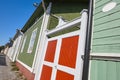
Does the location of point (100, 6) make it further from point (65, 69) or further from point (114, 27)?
point (65, 69)

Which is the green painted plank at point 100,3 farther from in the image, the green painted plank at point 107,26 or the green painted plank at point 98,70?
the green painted plank at point 98,70

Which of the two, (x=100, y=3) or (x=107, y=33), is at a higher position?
(x=100, y=3)

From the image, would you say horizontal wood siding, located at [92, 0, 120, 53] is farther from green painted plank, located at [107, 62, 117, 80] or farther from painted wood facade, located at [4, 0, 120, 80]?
green painted plank, located at [107, 62, 117, 80]

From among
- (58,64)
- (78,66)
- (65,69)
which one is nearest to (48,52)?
(58,64)

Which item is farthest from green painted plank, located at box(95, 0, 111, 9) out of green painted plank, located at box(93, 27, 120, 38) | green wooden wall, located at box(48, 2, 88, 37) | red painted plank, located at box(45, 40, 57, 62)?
green wooden wall, located at box(48, 2, 88, 37)

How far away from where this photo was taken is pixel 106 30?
2359mm

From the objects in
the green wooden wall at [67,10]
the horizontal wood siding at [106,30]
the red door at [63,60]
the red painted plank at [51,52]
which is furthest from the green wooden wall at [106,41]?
the green wooden wall at [67,10]

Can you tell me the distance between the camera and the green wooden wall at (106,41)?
2035mm

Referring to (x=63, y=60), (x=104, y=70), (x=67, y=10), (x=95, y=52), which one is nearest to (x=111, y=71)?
(x=104, y=70)

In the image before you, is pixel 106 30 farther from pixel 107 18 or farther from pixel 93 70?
pixel 93 70

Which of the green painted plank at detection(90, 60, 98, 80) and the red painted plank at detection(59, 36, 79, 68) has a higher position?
the red painted plank at detection(59, 36, 79, 68)

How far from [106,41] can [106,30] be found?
0.25 meters

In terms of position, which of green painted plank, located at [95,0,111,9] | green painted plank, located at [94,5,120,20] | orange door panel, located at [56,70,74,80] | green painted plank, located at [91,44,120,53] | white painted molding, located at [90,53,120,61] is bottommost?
orange door panel, located at [56,70,74,80]

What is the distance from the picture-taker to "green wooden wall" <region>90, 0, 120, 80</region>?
6.68ft
